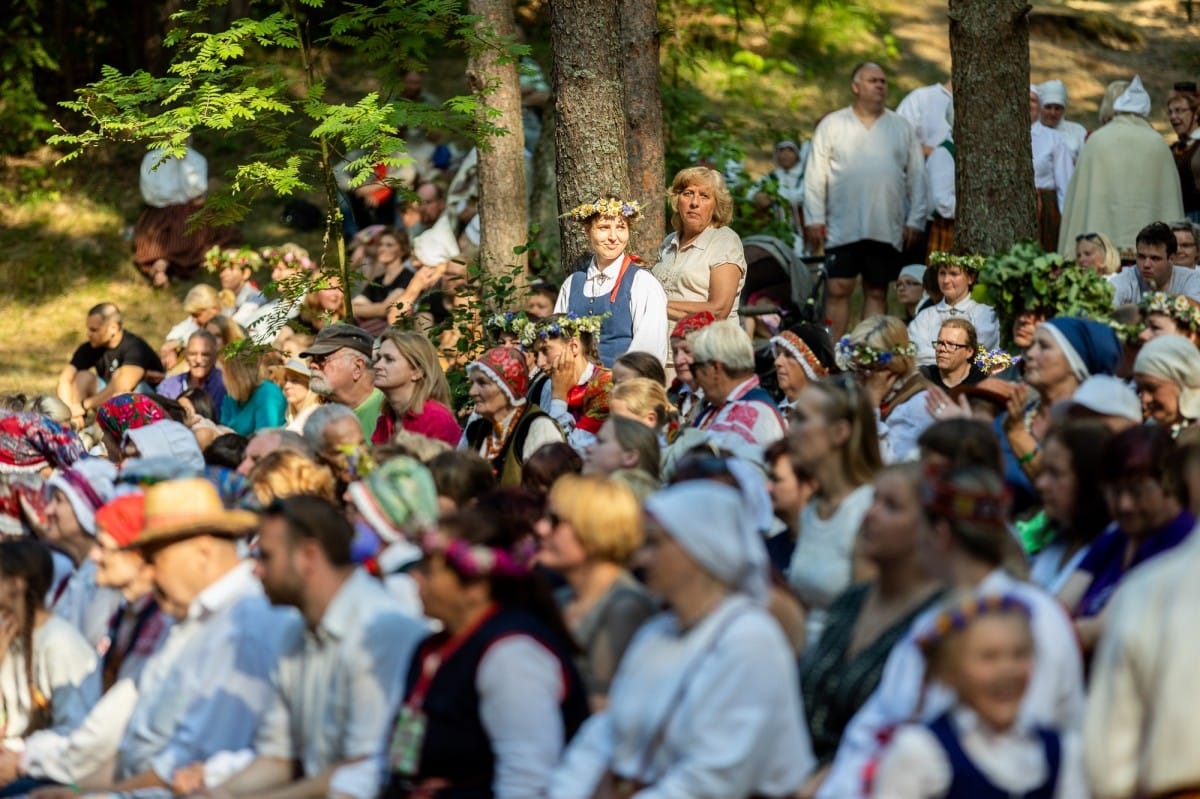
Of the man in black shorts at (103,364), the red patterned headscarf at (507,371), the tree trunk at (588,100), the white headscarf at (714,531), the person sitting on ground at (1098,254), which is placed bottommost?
the man in black shorts at (103,364)

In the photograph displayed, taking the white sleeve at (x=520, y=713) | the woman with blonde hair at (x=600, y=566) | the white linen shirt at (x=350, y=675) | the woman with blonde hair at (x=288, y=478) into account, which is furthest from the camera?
the woman with blonde hair at (x=288, y=478)

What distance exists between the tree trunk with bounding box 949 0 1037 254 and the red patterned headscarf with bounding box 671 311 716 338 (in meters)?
2.82

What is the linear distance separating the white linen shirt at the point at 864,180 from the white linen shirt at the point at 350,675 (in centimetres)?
828

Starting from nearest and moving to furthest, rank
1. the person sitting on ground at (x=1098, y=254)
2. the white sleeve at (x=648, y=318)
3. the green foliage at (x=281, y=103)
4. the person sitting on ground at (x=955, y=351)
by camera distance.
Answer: the person sitting on ground at (x=955, y=351)
the white sleeve at (x=648, y=318)
the green foliage at (x=281, y=103)
the person sitting on ground at (x=1098, y=254)

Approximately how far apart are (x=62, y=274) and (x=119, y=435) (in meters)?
10.2

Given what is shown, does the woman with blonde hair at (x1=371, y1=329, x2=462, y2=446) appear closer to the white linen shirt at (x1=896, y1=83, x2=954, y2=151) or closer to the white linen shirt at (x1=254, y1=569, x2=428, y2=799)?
the white linen shirt at (x1=254, y1=569, x2=428, y2=799)

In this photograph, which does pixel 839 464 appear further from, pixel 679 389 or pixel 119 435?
pixel 119 435

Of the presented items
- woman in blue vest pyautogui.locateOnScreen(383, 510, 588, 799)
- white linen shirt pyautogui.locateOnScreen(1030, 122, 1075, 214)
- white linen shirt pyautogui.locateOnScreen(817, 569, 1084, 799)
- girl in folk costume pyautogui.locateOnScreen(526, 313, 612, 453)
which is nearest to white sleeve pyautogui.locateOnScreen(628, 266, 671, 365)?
girl in folk costume pyautogui.locateOnScreen(526, 313, 612, 453)

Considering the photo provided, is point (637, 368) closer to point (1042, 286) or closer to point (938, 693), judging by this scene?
point (1042, 286)

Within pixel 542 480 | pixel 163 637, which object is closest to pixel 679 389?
pixel 542 480

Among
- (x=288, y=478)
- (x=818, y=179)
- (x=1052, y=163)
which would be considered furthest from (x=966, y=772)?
(x=1052, y=163)

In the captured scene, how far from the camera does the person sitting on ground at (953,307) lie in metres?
10.6

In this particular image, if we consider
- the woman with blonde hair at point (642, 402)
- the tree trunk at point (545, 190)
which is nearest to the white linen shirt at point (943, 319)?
the woman with blonde hair at point (642, 402)

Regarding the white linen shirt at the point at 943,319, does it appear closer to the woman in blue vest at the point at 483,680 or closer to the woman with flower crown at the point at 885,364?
the woman with flower crown at the point at 885,364
